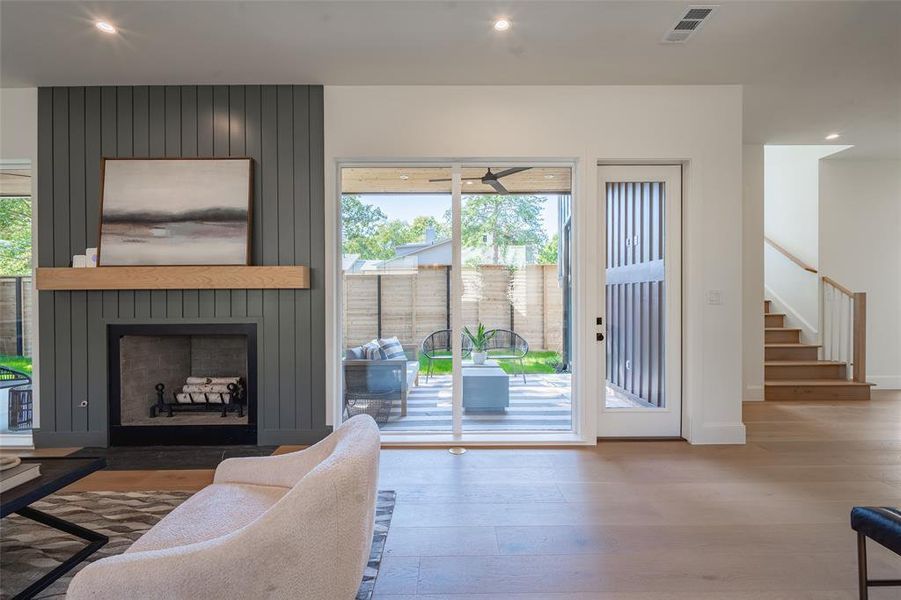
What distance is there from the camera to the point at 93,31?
300 cm

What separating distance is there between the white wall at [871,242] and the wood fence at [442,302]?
4630 mm

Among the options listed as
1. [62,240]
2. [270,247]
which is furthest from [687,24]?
[62,240]

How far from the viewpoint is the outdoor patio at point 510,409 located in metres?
3.99

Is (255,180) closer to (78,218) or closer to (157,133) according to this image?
(157,133)

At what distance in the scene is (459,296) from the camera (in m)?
3.96

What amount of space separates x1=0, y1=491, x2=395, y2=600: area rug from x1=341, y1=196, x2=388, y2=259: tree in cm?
193

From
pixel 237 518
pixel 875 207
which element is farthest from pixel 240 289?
pixel 875 207

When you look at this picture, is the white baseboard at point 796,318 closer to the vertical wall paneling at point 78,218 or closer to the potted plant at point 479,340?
the potted plant at point 479,340

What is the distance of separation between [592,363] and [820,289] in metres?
4.27

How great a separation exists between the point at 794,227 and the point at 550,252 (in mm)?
4721

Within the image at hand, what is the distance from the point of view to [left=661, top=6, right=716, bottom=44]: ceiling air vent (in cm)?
277

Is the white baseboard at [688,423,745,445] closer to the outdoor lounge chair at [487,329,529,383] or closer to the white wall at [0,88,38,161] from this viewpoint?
the outdoor lounge chair at [487,329,529,383]

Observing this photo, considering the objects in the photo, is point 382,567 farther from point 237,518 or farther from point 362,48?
point 362,48

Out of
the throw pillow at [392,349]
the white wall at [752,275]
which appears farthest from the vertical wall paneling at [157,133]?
the white wall at [752,275]
